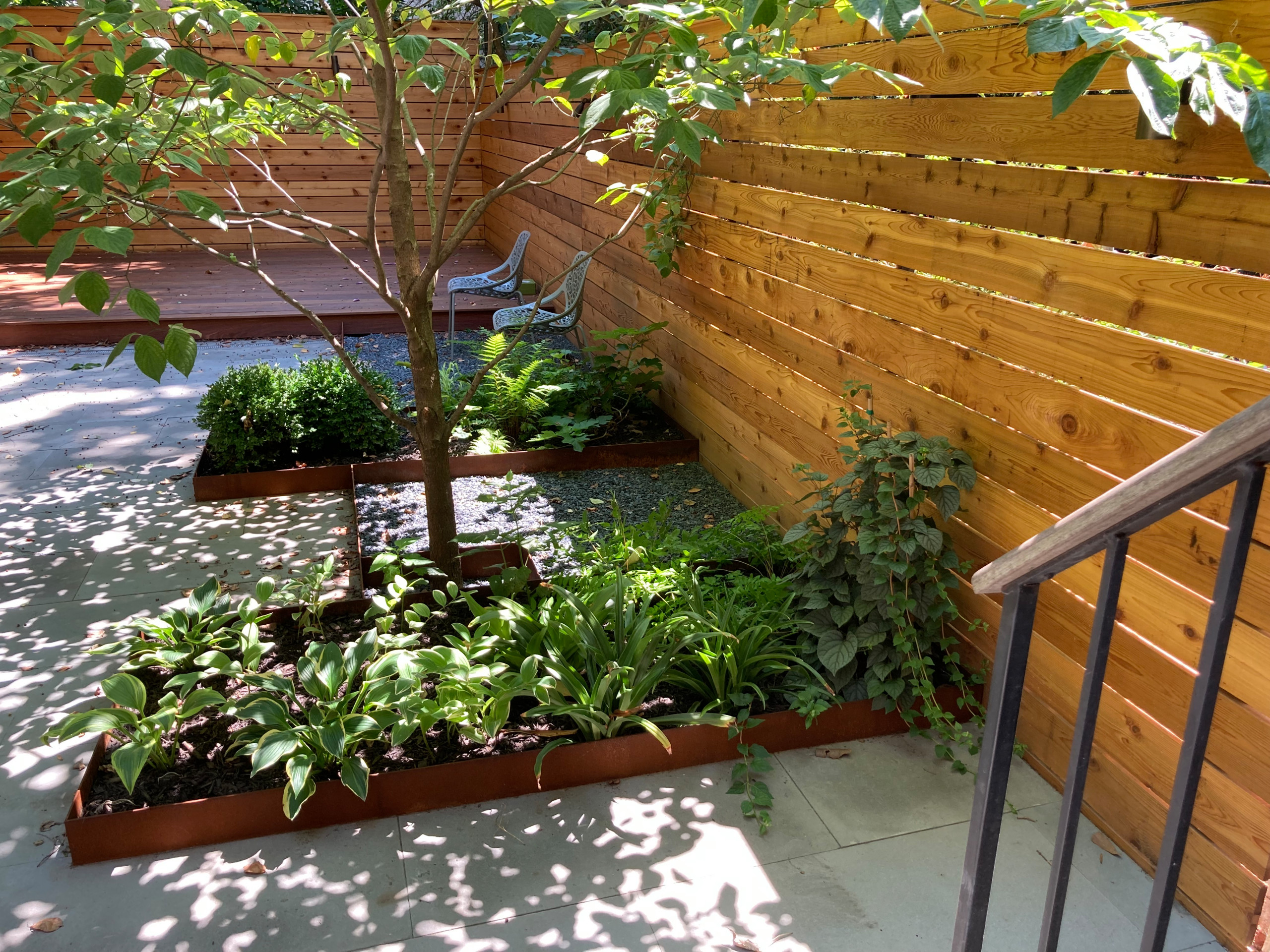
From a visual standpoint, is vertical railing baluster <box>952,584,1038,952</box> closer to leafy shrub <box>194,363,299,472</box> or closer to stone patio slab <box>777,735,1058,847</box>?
stone patio slab <box>777,735,1058,847</box>

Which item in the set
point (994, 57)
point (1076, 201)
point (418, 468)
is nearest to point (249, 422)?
point (418, 468)

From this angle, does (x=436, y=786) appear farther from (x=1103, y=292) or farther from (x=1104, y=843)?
(x=1103, y=292)

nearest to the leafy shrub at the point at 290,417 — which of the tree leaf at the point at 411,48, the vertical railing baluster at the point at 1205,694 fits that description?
the tree leaf at the point at 411,48

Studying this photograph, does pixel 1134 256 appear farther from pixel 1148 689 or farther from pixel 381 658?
pixel 381 658

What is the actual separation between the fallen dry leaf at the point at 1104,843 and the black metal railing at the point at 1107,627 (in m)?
1.26

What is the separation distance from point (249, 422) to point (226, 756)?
2.67m

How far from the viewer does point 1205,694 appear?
104 centimetres

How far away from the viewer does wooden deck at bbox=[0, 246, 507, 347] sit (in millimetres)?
7887

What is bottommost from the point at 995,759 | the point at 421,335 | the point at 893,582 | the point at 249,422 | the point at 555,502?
the point at 555,502

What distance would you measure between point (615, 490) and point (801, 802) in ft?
8.08

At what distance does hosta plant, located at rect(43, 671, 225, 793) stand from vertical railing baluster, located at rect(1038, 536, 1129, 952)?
2155 millimetres

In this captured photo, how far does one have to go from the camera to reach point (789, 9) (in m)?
2.18

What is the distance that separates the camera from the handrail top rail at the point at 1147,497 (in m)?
0.94

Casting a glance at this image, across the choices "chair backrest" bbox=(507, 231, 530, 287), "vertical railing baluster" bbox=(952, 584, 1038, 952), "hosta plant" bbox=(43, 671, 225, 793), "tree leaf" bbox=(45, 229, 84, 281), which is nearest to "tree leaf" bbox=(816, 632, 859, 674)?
"vertical railing baluster" bbox=(952, 584, 1038, 952)
